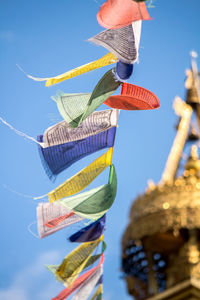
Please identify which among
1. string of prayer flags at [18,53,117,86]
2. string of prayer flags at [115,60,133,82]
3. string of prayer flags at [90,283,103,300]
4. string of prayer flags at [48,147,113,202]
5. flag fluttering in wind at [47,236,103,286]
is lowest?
string of prayer flags at [90,283,103,300]

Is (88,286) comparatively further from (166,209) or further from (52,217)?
(166,209)

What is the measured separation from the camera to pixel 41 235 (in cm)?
1187

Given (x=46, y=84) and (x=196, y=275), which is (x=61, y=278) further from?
(x=46, y=84)

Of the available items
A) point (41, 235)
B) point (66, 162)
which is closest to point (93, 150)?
point (66, 162)

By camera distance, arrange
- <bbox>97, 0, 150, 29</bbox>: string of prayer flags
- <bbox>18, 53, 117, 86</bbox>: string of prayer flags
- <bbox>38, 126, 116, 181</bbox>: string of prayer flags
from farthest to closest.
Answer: <bbox>38, 126, 116, 181</bbox>: string of prayer flags < <bbox>18, 53, 117, 86</bbox>: string of prayer flags < <bbox>97, 0, 150, 29</bbox>: string of prayer flags

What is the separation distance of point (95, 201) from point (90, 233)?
43.6 inches

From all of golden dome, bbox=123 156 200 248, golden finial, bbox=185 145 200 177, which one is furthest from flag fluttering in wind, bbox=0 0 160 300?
golden finial, bbox=185 145 200 177

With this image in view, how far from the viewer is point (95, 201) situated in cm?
1159

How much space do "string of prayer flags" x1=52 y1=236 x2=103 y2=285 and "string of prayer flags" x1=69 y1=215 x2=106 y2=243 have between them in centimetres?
48

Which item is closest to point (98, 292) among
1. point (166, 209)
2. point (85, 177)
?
Result: point (166, 209)

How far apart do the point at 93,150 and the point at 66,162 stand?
666 mm

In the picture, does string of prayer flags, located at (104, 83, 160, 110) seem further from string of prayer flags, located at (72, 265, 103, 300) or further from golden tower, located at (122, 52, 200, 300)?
string of prayer flags, located at (72, 265, 103, 300)

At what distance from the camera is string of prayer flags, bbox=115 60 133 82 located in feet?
31.3

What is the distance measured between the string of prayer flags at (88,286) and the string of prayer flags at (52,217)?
1.69 meters
